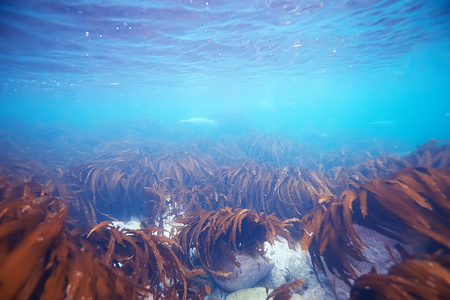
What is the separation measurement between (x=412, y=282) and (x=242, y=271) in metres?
2.17

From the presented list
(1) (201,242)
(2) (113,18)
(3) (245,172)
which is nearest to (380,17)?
(3) (245,172)

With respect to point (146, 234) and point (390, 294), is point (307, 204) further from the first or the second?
point (146, 234)

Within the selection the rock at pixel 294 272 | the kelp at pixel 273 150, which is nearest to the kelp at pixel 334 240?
the rock at pixel 294 272

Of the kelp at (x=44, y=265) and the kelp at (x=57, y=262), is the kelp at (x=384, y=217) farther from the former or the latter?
the kelp at (x=44, y=265)

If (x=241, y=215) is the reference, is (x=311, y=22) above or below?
above

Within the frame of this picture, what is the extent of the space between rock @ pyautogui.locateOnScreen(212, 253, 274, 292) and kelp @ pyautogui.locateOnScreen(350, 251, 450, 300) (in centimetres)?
155

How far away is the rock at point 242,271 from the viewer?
3.13 meters

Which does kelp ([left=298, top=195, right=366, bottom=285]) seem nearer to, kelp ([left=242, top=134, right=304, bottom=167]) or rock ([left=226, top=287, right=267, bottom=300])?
rock ([left=226, top=287, right=267, bottom=300])

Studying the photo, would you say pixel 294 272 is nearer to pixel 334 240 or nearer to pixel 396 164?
pixel 334 240

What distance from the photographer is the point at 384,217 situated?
266cm

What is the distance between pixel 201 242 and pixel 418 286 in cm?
285

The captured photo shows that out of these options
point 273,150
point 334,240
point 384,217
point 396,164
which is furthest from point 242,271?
point 273,150

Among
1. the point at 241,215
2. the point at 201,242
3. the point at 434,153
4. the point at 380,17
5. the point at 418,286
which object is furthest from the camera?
the point at 380,17

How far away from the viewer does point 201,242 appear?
137 inches
